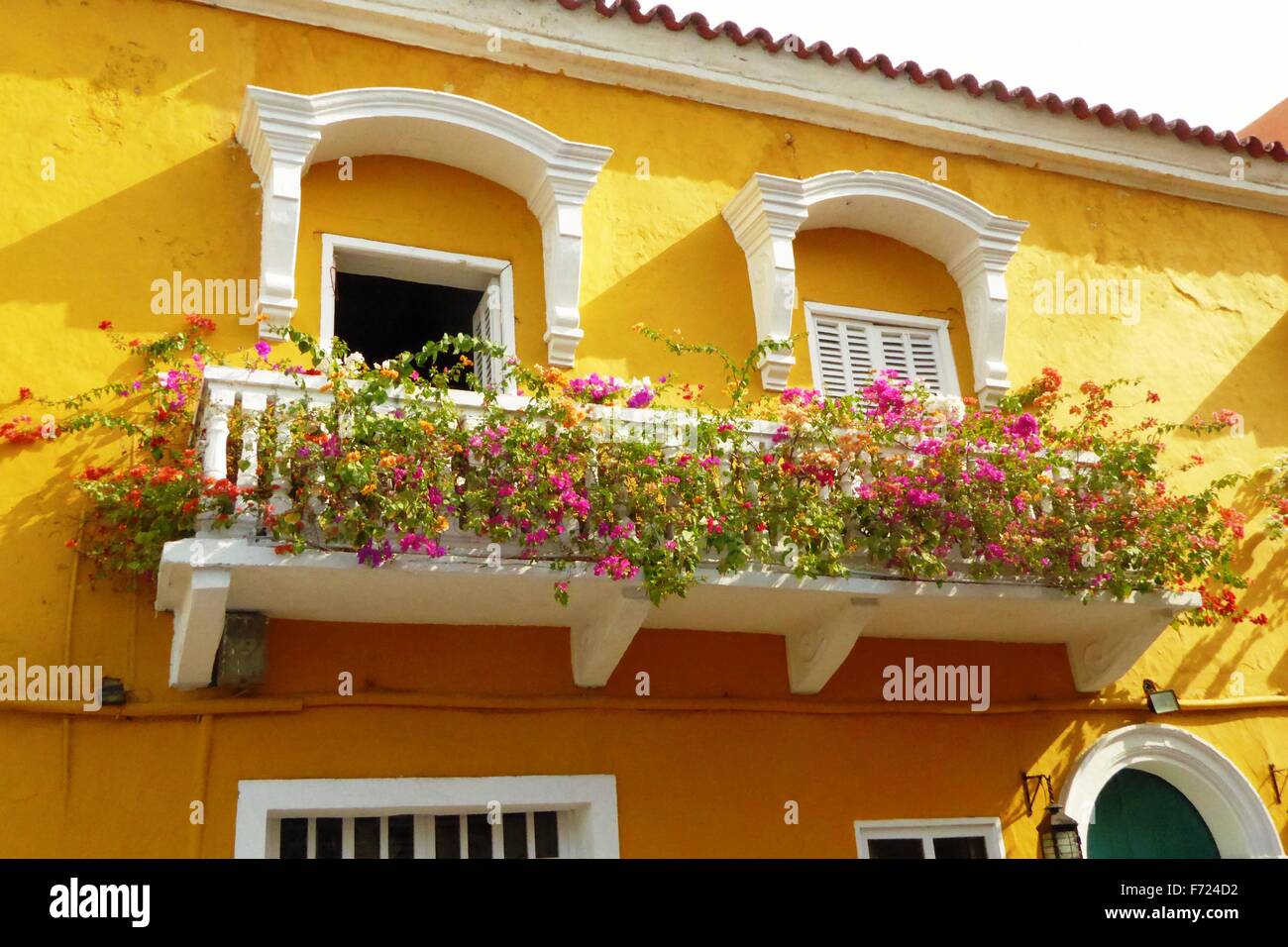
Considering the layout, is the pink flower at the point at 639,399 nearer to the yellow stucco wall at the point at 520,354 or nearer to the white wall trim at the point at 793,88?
the yellow stucco wall at the point at 520,354

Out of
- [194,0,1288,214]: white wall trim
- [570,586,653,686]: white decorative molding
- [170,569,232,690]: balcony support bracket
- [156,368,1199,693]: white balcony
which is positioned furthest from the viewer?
[194,0,1288,214]: white wall trim

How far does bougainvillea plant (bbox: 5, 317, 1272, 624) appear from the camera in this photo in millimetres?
6652

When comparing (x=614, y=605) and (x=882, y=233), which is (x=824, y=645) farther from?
(x=882, y=233)

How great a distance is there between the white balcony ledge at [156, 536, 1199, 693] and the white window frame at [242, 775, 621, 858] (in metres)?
0.66

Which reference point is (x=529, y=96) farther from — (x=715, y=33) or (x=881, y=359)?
(x=881, y=359)

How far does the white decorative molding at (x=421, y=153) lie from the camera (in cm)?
802

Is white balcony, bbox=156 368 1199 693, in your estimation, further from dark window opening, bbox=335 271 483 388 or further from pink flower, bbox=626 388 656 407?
dark window opening, bbox=335 271 483 388

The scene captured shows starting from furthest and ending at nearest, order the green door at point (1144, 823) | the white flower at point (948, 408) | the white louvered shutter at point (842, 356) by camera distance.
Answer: the white louvered shutter at point (842, 356) → the green door at point (1144, 823) → the white flower at point (948, 408)

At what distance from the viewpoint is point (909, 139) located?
1047cm

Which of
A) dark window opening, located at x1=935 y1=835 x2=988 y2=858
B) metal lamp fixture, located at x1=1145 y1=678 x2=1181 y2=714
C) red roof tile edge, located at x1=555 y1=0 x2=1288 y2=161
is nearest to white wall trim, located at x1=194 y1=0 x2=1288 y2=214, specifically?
red roof tile edge, located at x1=555 y1=0 x2=1288 y2=161

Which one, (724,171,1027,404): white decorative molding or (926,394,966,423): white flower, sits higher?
(724,171,1027,404): white decorative molding

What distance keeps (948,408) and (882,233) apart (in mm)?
2374

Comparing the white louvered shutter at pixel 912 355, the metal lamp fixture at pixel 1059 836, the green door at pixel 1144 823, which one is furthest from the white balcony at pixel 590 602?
the white louvered shutter at pixel 912 355

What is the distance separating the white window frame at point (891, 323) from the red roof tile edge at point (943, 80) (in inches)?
77.7
